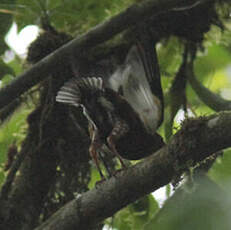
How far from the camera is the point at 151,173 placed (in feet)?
7.34

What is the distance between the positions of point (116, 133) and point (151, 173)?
0.79m

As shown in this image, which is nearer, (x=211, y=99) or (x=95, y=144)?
(x=95, y=144)

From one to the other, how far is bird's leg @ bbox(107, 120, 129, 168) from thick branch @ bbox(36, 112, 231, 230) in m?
0.56

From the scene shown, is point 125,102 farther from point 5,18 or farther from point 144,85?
point 5,18

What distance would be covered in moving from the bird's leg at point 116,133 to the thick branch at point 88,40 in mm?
549

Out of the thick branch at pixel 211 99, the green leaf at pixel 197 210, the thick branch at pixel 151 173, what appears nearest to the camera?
the thick branch at pixel 151 173

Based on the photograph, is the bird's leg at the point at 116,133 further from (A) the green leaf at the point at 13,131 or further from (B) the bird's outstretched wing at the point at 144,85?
(A) the green leaf at the point at 13,131


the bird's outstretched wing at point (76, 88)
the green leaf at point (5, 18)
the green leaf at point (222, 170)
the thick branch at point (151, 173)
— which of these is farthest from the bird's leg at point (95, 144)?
the green leaf at point (5, 18)

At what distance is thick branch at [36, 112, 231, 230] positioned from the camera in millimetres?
2107

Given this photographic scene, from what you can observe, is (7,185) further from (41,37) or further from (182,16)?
(182,16)

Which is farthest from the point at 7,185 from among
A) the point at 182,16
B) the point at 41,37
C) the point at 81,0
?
the point at 182,16

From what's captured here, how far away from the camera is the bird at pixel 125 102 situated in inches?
116

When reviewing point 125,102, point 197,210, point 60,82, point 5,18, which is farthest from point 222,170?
point 5,18

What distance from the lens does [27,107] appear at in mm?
3744
